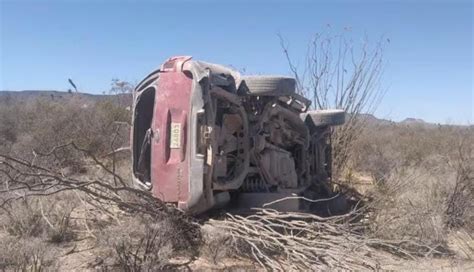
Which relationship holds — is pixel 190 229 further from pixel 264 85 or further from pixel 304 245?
pixel 264 85

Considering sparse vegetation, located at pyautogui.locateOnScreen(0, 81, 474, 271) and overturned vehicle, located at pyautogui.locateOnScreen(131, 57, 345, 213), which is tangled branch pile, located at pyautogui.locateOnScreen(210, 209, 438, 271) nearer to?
sparse vegetation, located at pyautogui.locateOnScreen(0, 81, 474, 271)

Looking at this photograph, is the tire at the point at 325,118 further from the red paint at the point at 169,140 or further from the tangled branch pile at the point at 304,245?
the red paint at the point at 169,140

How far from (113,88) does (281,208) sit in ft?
47.6

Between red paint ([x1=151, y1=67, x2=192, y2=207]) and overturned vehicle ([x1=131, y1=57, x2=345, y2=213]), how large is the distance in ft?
0.04

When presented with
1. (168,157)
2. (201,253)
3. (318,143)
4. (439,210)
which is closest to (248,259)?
(201,253)

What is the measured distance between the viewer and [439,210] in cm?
797

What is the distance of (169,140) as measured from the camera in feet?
20.6

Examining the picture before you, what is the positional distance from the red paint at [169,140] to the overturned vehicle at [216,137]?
0.01 metres

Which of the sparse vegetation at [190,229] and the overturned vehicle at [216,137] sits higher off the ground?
the overturned vehicle at [216,137]

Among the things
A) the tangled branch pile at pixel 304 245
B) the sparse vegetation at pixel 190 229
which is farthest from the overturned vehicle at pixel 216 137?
the tangled branch pile at pixel 304 245

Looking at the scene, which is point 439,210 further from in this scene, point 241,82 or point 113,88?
point 113,88

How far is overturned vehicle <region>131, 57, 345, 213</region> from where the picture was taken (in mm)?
5953

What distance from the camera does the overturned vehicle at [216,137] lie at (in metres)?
5.95

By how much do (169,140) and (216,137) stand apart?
0.59 m
